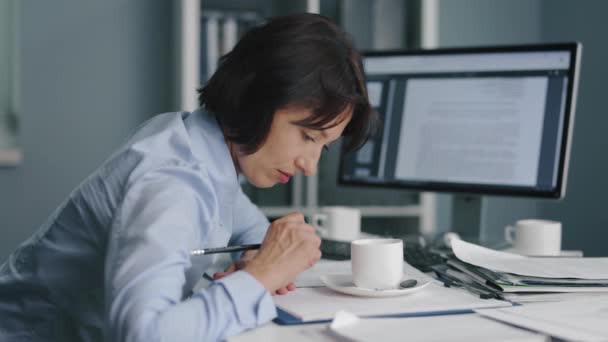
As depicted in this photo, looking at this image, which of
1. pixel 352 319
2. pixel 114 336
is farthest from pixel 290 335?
pixel 114 336

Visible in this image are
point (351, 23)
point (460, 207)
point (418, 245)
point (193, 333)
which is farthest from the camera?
point (351, 23)

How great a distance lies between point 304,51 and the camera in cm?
110

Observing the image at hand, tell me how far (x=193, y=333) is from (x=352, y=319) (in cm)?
21

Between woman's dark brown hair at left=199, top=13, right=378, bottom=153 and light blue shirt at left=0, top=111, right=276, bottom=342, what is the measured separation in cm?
5

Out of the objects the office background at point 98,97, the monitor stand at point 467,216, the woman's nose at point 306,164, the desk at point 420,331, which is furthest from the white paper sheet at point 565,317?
the office background at point 98,97

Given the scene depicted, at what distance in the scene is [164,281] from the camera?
2.78 feet

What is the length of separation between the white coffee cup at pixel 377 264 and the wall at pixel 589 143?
1773 mm

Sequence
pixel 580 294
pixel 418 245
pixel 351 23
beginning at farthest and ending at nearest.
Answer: pixel 351 23, pixel 418 245, pixel 580 294

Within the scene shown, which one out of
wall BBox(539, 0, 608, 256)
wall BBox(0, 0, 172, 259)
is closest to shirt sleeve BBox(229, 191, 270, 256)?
wall BBox(0, 0, 172, 259)

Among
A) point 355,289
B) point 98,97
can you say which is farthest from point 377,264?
point 98,97

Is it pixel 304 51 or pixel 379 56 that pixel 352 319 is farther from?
pixel 379 56

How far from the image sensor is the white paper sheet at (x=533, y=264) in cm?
110

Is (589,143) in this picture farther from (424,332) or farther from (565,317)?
(424,332)

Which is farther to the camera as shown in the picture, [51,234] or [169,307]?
[51,234]
